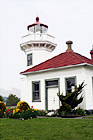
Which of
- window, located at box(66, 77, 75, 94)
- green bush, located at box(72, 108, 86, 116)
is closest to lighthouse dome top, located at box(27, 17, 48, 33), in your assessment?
window, located at box(66, 77, 75, 94)

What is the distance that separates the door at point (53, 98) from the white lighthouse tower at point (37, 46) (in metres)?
5.58

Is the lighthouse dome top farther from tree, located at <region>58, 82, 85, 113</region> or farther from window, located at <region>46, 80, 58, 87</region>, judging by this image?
tree, located at <region>58, 82, 85, 113</region>

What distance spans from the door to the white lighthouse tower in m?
5.58

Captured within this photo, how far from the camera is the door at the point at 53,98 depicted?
17.5 meters

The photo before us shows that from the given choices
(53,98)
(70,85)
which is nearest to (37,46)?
(53,98)

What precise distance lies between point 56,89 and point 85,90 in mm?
2947

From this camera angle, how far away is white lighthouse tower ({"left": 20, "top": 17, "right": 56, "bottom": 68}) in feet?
73.9

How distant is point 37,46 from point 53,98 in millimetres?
7610

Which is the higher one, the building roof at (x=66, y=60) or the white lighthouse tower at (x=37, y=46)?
the white lighthouse tower at (x=37, y=46)

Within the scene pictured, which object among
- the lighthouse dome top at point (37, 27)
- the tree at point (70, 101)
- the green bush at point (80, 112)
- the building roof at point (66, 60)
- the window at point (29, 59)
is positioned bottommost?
the green bush at point (80, 112)

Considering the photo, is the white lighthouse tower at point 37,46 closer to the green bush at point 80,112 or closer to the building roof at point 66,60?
the building roof at point 66,60

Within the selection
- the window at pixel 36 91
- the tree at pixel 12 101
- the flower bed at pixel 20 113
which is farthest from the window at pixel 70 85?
the tree at pixel 12 101

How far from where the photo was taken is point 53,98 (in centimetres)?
1775

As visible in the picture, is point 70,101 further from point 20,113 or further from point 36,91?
point 36,91
